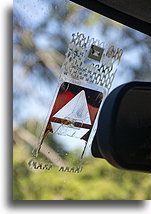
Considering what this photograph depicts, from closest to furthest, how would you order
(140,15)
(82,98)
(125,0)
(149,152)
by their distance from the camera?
1. (149,152)
2. (125,0)
3. (140,15)
4. (82,98)

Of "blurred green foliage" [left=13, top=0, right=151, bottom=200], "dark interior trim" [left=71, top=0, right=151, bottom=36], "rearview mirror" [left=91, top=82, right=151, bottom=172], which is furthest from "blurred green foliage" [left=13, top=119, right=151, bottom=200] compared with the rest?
"rearview mirror" [left=91, top=82, right=151, bottom=172]

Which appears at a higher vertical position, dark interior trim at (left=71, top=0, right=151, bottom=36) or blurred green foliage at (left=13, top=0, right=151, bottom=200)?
dark interior trim at (left=71, top=0, right=151, bottom=36)

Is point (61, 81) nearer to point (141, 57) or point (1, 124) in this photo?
point (1, 124)

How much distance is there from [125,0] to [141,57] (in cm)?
53

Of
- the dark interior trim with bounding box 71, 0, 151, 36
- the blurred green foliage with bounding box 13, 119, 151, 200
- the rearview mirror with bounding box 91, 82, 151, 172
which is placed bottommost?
the blurred green foliage with bounding box 13, 119, 151, 200

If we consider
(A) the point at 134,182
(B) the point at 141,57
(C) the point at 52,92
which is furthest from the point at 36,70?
(A) the point at 134,182

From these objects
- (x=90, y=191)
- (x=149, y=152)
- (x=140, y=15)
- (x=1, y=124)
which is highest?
(x=140, y=15)

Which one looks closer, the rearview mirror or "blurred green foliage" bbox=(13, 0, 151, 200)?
the rearview mirror

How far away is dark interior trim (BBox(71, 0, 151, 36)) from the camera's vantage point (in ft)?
5.86

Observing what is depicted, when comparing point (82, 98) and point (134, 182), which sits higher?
point (82, 98)

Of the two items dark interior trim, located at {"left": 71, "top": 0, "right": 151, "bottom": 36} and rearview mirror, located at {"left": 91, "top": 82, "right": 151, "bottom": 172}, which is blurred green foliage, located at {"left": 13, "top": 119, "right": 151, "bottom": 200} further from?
rearview mirror, located at {"left": 91, "top": 82, "right": 151, "bottom": 172}

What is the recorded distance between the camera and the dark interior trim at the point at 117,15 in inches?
70.3

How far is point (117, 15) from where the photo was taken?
184 cm

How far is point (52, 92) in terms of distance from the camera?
1879 mm
